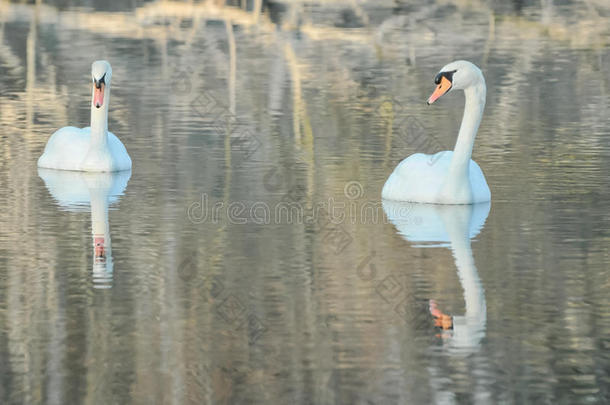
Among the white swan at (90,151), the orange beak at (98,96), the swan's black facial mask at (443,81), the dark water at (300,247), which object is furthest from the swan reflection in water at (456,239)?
the orange beak at (98,96)

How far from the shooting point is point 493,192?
47.8 feet

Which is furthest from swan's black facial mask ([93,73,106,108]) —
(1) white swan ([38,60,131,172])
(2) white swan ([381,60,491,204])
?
(2) white swan ([381,60,491,204])

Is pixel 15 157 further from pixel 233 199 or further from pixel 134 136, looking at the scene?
pixel 233 199

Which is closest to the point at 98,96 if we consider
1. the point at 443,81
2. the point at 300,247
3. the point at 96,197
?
the point at 96,197

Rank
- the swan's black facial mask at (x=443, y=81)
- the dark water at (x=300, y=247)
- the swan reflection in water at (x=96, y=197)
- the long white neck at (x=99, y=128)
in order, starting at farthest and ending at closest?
1. the long white neck at (x=99, y=128)
2. the swan's black facial mask at (x=443, y=81)
3. the swan reflection in water at (x=96, y=197)
4. the dark water at (x=300, y=247)

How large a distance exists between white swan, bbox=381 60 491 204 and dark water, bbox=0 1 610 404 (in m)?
0.17

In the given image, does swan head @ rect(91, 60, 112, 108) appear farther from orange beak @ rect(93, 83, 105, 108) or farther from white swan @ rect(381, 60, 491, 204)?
white swan @ rect(381, 60, 491, 204)

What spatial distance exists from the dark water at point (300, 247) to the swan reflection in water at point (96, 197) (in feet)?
0.14

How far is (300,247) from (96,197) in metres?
3.46

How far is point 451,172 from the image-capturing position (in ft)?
45.4

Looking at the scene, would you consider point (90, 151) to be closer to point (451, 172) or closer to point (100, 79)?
point (100, 79)

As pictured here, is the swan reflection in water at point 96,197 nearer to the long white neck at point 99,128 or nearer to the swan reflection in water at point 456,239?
the long white neck at point 99,128

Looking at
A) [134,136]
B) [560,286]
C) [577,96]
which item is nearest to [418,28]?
[577,96]

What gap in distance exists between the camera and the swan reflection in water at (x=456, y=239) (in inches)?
352
